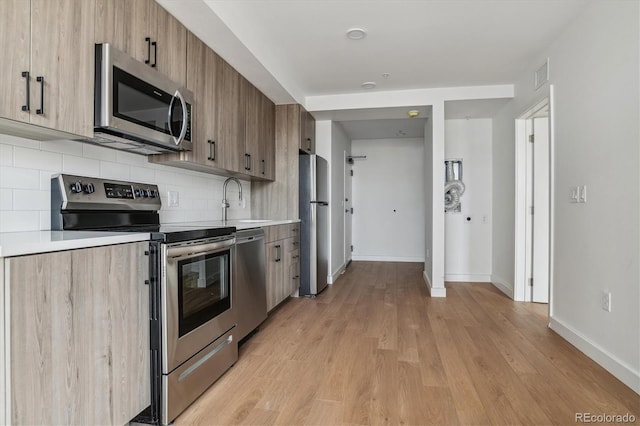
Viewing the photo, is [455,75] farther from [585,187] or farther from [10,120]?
[10,120]

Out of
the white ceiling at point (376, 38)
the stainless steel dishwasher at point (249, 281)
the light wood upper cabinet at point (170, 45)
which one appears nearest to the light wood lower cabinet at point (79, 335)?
the stainless steel dishwasher at point (249, 281)

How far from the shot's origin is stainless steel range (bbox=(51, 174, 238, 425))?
1.61 metres

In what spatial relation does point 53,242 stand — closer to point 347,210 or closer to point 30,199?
point 30,199

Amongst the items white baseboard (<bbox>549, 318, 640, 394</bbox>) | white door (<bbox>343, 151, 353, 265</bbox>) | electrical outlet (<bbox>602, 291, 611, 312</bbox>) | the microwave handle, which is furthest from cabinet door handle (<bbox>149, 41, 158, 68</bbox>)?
white door (<bbox>343, 151, 353, 265</bbox>)

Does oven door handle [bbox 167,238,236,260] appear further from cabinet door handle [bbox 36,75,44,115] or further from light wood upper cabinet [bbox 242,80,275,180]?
light wood upper cabinet [bbox 242,80,275,180]

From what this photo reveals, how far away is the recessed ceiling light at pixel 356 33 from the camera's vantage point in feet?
9.29

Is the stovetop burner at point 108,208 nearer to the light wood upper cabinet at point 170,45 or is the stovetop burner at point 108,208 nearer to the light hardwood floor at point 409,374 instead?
the light wood upper cabinet at point 170,45

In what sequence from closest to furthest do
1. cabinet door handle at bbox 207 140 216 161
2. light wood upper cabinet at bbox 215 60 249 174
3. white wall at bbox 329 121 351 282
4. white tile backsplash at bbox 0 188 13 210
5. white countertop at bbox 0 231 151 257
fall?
white countertop at bbox 0 231 151 257 → white tile backsplash at bbox 0 188 13 210 → cabinet door handle at bbox 207 140 216 161 → light wood upper cabinet at bbox 215 60 249 174 → white wall at bbox 329 121 351 282

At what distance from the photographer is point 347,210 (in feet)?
→ 21.7

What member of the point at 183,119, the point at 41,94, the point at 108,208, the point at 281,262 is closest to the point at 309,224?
the point at 281,262

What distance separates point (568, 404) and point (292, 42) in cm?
312

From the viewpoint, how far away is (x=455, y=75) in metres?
3.77

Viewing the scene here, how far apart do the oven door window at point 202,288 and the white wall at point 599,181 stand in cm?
234

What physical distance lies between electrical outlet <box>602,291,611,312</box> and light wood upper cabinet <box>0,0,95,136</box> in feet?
10.1
